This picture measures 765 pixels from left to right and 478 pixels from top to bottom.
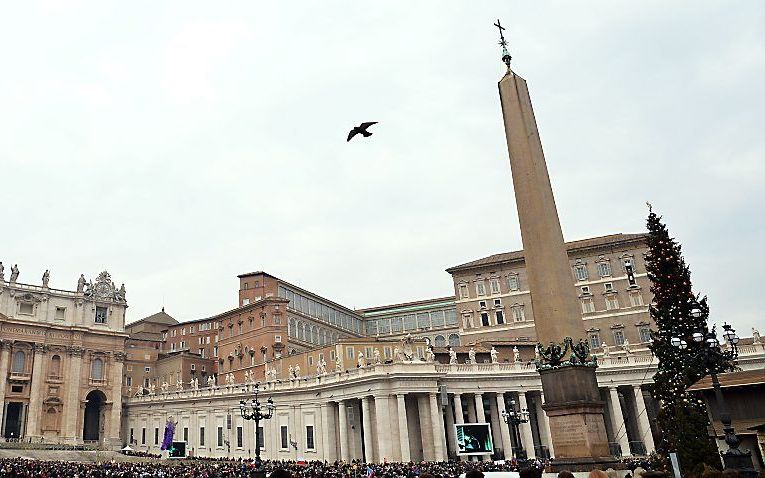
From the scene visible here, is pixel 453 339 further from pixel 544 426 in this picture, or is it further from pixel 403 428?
pixel 403 428

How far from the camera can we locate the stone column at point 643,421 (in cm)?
4359

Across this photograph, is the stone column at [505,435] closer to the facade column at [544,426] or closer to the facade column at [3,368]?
the facade column at [544,426]

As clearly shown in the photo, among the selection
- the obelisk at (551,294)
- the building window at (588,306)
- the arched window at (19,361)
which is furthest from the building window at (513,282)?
the arched window at (19,361)

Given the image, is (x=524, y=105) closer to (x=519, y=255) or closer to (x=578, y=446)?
(x=578, y=446)

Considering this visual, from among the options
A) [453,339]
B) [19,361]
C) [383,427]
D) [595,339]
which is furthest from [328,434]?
[19,361]

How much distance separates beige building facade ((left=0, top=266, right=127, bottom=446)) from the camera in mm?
60438

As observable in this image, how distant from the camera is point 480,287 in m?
63.8

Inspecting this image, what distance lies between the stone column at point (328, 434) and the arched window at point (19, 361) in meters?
36.6

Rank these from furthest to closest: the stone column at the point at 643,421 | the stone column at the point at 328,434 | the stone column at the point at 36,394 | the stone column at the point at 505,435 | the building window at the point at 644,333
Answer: the stone column at the point at 36,394
the building window at the point at 644,333
the stone column at the point at 643,421
the stone column at the point at 328,434
the stone column at the point at 505,435

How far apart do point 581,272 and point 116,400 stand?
51.7 metres

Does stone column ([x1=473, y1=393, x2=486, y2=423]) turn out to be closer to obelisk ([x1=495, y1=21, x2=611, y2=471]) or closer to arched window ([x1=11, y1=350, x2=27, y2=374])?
obelisk ([x1=495, y1=21, x2=611, y2=471])

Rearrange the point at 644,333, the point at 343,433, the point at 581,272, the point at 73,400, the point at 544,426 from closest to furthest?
the point at 343,433 → the point at 544,426 → the point at 644,333 → the point at 581,272 → the point at 73,400

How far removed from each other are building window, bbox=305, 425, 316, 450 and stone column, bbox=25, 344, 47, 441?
105 ft

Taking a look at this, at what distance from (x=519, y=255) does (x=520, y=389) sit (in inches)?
856
